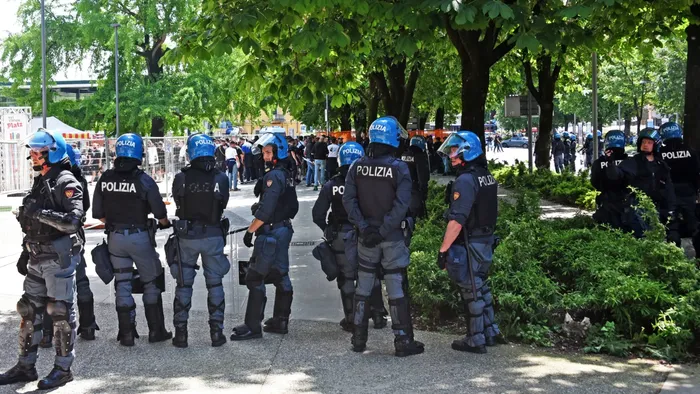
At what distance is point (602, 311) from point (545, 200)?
1263 cm

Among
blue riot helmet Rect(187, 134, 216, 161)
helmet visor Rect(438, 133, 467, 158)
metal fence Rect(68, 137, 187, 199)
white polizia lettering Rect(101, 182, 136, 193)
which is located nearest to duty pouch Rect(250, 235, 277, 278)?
blue riot helmet Rect(187, 134, 216, 161)

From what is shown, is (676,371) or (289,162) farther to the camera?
(289,162)

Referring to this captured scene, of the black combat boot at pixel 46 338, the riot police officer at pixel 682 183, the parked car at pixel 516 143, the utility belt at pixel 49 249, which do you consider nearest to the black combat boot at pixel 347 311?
the black combat boot at pixel 46 338

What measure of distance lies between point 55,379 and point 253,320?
6.05 feet

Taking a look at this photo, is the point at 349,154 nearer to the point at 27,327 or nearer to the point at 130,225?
the point at 130,225

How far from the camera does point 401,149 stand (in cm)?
1460

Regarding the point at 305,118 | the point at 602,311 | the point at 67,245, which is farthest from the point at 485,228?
the point at 305,118

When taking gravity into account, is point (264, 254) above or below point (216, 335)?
above

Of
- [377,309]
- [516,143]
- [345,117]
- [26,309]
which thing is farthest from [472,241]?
[516,143]

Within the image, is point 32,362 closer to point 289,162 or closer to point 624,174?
point 289,162

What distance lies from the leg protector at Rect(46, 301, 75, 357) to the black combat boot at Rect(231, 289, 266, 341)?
64.1 inches

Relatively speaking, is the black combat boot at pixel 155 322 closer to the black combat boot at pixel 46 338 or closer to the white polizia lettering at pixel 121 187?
the black combat boot at pixel 46 338

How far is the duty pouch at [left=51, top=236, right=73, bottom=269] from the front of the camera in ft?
19.5

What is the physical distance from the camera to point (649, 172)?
928 centimetres
